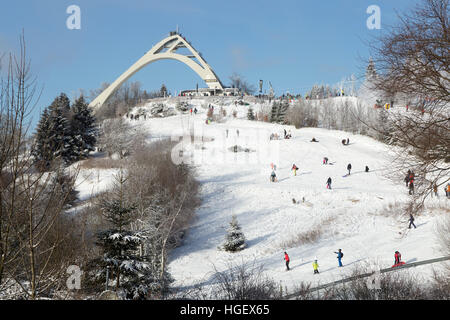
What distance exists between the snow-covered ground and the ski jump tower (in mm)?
45192

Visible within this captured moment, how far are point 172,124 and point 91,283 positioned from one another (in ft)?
151

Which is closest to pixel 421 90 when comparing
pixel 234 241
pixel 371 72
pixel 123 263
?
pixel 371 72

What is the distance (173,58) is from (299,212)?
70391mm

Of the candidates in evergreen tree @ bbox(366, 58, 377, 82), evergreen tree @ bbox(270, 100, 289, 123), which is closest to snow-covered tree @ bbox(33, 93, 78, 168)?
evergreen tree @ bbox(366, 58, 377, 82)

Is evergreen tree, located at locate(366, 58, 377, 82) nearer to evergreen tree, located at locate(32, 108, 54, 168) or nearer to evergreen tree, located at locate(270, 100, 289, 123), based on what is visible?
evergreen tree, located at locate(32, 108, 54, 168)

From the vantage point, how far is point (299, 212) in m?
23.4

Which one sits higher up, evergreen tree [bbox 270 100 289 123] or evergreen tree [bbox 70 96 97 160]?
evergreen tree [bbox 270 100 289 123]

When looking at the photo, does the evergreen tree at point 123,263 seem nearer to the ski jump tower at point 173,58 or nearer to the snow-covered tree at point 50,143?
the snow-covered tree at point 50,143

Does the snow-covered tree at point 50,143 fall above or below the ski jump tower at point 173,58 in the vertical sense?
below

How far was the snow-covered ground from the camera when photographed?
16016mm

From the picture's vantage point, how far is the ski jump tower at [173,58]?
81.5 m

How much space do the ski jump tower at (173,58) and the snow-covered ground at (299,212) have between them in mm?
45192

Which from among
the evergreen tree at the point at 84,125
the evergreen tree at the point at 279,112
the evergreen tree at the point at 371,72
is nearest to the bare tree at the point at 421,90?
the evergreen tree at the point at 371,72
